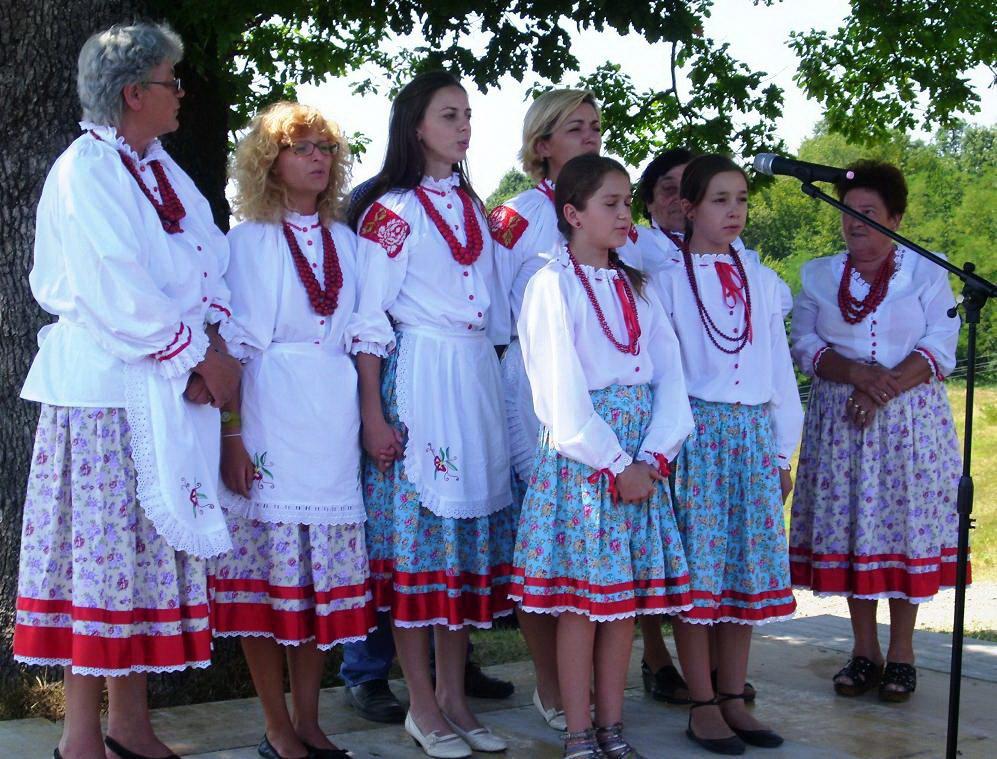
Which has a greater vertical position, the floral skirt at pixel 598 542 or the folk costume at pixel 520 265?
the folk costume at pixel 520 265

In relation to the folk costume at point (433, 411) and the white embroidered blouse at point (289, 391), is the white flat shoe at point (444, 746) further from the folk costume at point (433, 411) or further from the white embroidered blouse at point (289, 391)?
the white embroidered blouse at point (289, 391)

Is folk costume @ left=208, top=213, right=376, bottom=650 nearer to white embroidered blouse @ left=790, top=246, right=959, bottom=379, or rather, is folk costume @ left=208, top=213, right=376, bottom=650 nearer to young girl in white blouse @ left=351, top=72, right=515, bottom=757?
young girl in white blouse @ left=351, top=72, right=515, bottom=757

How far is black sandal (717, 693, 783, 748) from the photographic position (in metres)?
4.14

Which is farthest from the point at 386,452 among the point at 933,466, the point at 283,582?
the point at 933,466

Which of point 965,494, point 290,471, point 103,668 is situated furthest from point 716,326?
point 103,668

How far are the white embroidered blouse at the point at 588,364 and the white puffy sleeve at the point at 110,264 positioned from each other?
100 centimetres

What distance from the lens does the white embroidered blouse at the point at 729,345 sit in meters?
4.24

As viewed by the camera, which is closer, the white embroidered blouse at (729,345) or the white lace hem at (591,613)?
the white lace hem at (591,613)

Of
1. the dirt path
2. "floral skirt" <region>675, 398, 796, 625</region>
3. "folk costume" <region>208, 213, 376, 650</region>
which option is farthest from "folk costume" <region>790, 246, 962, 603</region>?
the dirt path

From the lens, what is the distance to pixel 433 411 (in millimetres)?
3963

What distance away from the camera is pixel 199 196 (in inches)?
148

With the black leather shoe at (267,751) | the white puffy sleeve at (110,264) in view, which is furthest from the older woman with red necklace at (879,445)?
the white puffy sleeve at (110,264)

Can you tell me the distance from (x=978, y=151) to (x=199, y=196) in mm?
51246

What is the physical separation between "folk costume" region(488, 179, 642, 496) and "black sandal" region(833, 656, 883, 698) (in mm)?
1530
